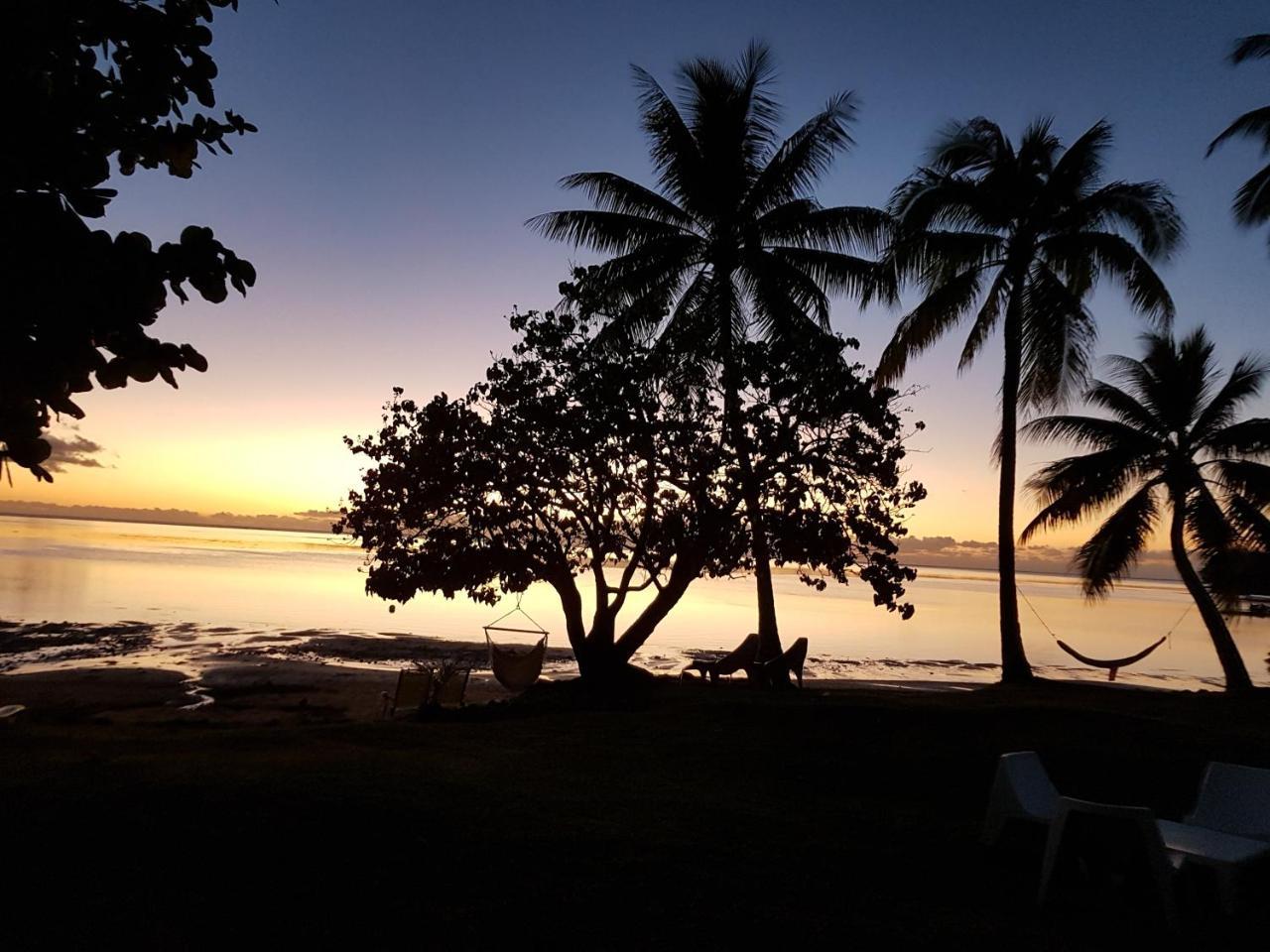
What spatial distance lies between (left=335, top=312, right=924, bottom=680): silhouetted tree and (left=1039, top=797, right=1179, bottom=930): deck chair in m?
7.34

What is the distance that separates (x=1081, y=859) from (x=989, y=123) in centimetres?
1542

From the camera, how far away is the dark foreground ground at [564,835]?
12.3 ft

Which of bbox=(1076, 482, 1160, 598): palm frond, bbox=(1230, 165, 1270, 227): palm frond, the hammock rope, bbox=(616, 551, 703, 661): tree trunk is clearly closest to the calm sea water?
the hammock rope

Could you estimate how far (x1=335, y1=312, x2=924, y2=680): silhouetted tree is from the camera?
12.3 m

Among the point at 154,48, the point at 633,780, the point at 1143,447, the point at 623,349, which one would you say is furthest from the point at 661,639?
the point at 154,48

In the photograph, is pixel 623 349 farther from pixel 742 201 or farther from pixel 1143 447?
pixel 1143 447

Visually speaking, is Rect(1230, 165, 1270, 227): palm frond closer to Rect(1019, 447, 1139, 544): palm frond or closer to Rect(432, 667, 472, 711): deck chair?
Rect(1019, 447, 1139, 544): palm frond

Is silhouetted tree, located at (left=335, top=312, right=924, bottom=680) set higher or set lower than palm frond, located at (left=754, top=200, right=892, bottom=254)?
lower

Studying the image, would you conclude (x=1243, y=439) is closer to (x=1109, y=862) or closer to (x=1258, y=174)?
(x=1258, y=174)

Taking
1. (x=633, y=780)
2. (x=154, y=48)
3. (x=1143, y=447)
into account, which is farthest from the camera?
(x=1143, y=447)

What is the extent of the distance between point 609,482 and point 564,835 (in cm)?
750

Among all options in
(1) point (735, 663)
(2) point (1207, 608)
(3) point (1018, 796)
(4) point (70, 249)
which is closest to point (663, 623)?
(1) point (735, 663)

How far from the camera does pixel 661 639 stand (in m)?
27.0

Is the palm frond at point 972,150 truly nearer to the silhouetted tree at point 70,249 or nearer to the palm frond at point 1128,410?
the palm frond at point 1128,410
